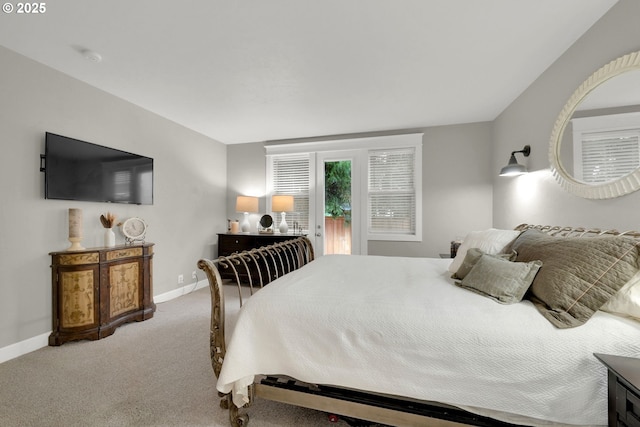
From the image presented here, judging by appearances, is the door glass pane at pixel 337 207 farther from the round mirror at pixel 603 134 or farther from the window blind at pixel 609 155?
the window blind at pixel 609 155

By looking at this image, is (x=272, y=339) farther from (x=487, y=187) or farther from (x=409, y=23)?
(x=487, y=187)

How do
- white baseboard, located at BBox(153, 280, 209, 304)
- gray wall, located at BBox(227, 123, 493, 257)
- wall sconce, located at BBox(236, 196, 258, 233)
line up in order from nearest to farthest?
white baseboard, located at BBox(153, 280, 209, 304), gray wall, located at BBox(227, 123, 493, 257), wall sconce, located at BBox(236, 196, 258, 233)

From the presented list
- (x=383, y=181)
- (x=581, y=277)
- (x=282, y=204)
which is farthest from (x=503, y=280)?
(x=282, y=204)

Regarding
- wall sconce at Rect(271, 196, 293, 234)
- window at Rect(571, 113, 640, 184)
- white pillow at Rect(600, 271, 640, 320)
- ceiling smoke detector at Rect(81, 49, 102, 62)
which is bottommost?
white pillow at Rect(600, 271, 640, 320)

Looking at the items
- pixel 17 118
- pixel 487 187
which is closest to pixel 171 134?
pixel 17 118

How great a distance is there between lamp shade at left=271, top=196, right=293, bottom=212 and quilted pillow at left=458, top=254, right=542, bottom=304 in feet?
10.3

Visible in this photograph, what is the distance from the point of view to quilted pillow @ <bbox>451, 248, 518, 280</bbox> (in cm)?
168

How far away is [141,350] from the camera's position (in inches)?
90.0

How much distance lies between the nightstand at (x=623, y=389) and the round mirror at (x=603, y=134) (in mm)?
1114

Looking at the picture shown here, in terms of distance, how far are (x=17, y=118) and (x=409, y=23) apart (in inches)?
130

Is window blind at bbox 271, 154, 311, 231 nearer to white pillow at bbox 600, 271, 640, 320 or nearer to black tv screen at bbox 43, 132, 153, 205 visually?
black tv screen at bbox 43, 132, 153, 205

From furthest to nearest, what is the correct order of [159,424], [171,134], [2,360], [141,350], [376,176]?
[376,176]
[171,134]
[141,350]
[2,360]
[159,424]

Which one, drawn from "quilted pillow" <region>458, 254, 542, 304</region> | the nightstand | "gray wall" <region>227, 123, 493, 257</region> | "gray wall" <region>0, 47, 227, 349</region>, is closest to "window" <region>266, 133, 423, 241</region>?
"gray wall" <region>227, 123, 493, 257</region>

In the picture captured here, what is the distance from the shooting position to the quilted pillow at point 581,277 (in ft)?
3.64
